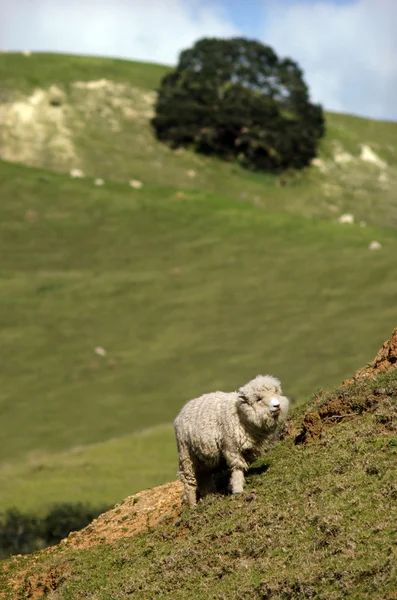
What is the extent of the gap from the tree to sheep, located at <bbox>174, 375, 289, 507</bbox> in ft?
300

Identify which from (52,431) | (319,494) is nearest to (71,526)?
(52,431)

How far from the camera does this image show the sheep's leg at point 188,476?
785 inches

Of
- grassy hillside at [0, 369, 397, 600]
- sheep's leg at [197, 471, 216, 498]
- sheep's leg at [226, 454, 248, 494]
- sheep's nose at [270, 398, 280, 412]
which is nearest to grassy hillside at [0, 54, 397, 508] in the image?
sheep's leg at [197, 471, 216, 498]

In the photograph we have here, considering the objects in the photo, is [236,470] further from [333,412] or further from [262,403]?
Answer: [333,412]

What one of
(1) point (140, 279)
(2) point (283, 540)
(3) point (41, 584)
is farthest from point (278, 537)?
(1) point (140, 279)

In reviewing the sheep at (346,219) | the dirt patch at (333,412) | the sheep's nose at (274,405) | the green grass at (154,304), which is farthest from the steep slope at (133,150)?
the sheep's nose at (274,405)

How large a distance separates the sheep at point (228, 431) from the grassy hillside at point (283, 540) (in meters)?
0.59

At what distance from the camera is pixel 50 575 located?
766 inches

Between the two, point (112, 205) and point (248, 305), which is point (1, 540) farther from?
point (112, 205)

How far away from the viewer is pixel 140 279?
259 ft

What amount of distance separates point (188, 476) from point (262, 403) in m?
2.52

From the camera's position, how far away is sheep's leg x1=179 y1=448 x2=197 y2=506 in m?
19.9

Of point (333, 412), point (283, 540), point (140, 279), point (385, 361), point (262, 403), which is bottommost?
point (283, 540)

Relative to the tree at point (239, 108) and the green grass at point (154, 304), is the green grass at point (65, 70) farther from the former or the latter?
the green grass at point (154, 304)
